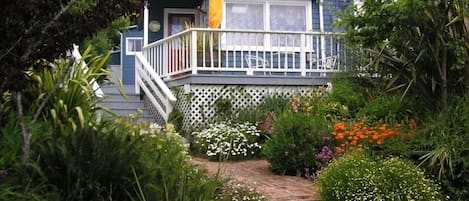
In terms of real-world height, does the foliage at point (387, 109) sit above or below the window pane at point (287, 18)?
below

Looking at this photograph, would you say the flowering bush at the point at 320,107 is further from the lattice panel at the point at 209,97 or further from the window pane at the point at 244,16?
the window pane at the point at 244,16

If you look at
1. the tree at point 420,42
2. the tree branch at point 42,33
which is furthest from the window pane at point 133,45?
the tree branch at point 42,33

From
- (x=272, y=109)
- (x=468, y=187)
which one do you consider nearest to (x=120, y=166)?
(x=468, y=187)

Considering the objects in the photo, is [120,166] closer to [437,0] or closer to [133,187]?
[133,187]

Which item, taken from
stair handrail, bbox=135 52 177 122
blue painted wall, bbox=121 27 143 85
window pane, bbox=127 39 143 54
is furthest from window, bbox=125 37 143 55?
stair handrail, bbox=135 52 177 122

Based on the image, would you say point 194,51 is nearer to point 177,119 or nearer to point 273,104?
point 177,119

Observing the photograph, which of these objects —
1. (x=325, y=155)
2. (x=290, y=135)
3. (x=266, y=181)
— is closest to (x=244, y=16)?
(x=290, y=135)

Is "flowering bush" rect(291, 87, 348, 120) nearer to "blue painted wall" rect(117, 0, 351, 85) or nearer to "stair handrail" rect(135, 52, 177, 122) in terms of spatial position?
"blue painted wall" rect(117, 0, 351, 85)

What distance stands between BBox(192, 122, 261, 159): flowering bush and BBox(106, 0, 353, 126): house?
1.27 meters

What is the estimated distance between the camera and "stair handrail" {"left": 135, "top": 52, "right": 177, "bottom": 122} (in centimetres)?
1307

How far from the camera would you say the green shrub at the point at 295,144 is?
9.26 metres

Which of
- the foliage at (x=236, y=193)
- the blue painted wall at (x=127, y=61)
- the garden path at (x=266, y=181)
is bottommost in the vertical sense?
the garden path at (x=266, y=181)

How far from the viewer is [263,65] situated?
1409 centimetres

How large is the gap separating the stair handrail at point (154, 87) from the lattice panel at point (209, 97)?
221 mm
